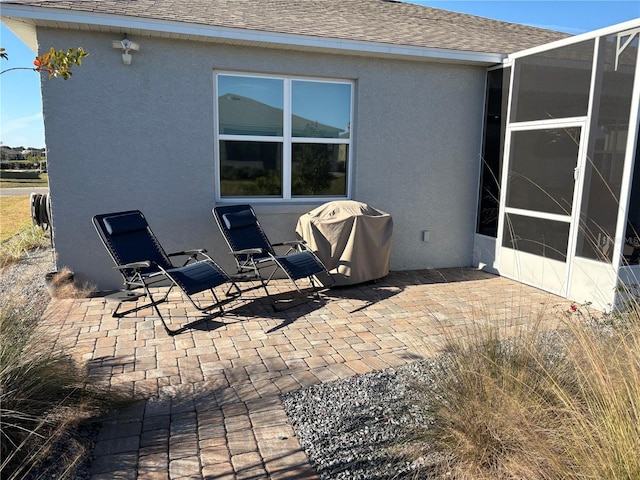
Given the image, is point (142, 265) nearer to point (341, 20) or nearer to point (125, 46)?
point (125, 46)

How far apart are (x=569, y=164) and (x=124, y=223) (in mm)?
5647

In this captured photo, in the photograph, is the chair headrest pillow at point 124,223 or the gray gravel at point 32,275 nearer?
the chair headrest pillow at point 124,223

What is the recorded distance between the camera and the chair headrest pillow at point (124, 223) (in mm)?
5098

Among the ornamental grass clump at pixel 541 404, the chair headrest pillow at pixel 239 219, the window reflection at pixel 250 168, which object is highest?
the window reflection at pixel 250 168

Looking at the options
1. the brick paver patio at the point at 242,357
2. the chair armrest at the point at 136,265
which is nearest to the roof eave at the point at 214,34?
the chair armrest at the point at 136,265

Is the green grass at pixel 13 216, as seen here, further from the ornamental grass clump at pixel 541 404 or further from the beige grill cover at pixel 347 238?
the ornamental grass clump at pixel 541 404

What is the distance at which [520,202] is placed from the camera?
21.5 ft

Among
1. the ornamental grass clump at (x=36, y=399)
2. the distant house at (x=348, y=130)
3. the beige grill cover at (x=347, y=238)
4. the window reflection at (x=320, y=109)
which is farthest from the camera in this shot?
the window reflection at (x=320, y=109)

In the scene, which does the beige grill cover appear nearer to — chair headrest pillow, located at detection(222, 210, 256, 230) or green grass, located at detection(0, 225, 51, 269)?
chair headrest pillow, located at detection(222, 210, 256, 230)

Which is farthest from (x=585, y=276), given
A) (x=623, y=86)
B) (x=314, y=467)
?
(x=314, y=467)

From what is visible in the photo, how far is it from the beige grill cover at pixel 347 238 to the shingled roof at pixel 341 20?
2.42 meters

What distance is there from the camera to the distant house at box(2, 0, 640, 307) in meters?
5.37

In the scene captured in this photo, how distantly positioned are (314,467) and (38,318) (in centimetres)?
220

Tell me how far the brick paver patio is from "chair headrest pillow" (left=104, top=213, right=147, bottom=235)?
96 cm
